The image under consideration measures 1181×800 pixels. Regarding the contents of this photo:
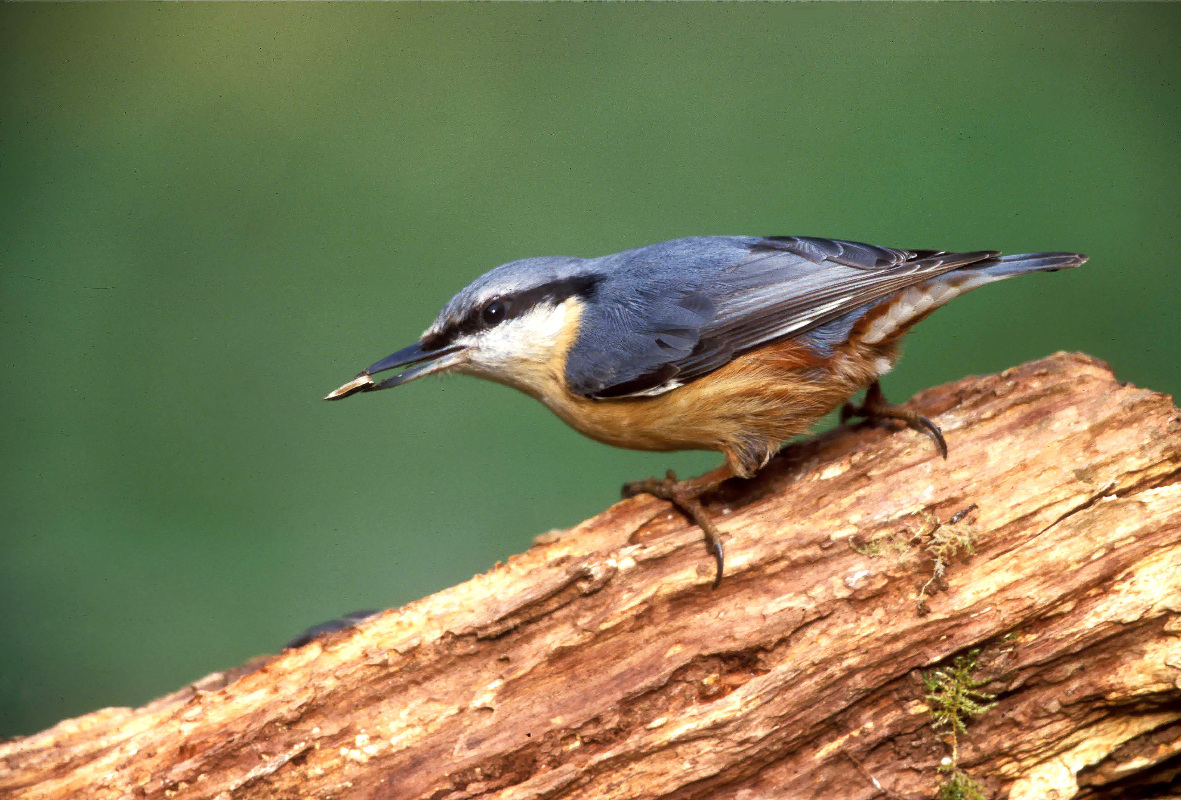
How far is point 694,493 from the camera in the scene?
245cm

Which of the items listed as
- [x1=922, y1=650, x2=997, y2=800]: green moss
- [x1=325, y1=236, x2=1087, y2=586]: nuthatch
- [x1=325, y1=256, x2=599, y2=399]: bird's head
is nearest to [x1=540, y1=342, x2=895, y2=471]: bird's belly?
[x1=325, y1=236, x2=1087, y2=586]: nuthatch

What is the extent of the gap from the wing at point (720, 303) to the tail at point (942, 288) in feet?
0.12

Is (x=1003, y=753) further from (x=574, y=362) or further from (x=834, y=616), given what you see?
(x=574, y=362)

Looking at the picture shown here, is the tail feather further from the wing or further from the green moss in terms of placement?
the green moss

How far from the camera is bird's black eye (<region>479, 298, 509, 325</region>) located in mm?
2586

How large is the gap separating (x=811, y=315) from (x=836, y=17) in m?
1.83

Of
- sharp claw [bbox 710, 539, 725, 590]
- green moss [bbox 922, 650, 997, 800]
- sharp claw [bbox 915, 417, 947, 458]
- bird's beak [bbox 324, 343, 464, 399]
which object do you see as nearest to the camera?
green moss [bbox 922, 650, 997, 800]

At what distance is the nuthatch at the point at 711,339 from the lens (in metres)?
2.43

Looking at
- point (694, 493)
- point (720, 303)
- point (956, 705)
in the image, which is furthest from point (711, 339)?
point (956, 705)

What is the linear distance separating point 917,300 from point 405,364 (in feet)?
4.85

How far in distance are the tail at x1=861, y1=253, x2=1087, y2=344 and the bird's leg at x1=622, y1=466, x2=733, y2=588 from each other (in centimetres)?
61

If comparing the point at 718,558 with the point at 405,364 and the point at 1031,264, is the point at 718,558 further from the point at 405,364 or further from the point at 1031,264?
the point at 1031,264

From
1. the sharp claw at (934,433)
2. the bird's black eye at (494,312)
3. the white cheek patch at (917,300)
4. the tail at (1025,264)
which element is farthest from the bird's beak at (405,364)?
the tail at (1025,264)

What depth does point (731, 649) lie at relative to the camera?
2113 mm
